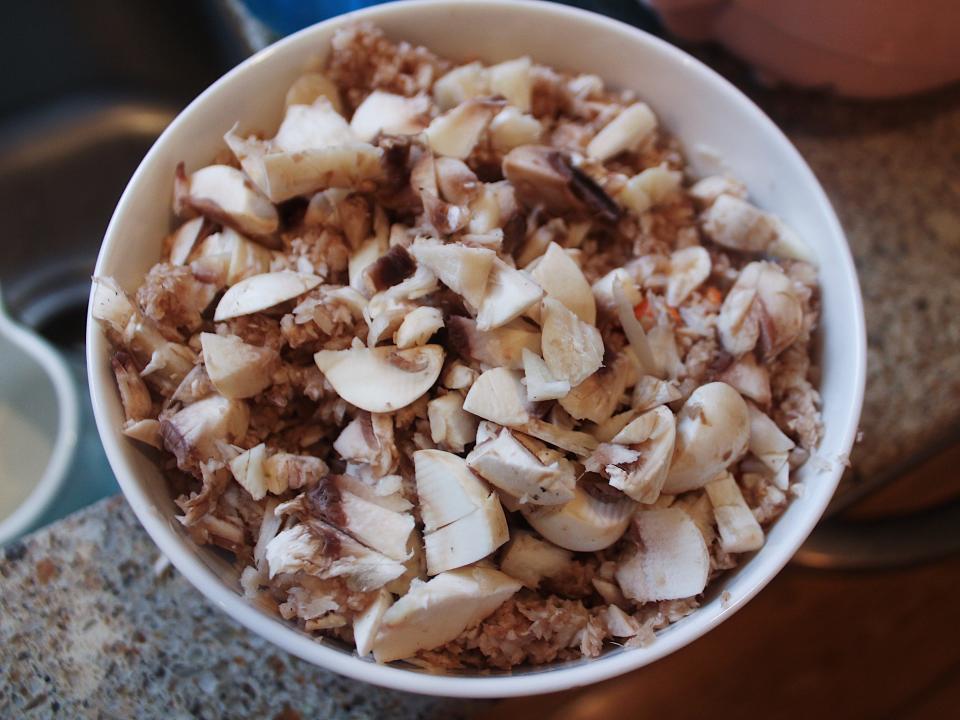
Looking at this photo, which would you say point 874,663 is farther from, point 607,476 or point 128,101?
point 128,101

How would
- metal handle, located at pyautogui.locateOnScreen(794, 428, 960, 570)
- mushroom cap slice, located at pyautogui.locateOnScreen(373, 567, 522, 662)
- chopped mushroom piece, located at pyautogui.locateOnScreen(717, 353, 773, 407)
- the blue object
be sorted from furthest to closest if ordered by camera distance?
metal handle, located at pyautogui.locateOnScreen(794, 428, 960, 570)
the blue object
chopped mushroom piece, located at pyautogui.locateOnScreen(717, 353, 773, 407)
mushroom cap slice, located at pyautogui.locateOnScreen(373, 567, 522, 662)

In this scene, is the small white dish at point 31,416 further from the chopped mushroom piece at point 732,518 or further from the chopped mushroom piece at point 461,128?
the chopped mushroom piece at point 732,518

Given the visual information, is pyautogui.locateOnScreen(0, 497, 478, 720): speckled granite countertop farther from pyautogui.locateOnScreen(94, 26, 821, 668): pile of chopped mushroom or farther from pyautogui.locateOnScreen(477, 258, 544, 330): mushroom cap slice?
pyautogui.locateOnScreen(477, 258, 544, 330): mushroom cap slice

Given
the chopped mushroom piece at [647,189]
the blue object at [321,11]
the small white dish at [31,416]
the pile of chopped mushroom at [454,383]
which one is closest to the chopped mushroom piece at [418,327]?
the pile of chopped mushroom at [454,383]

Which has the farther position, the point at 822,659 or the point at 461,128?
the point at 822,659

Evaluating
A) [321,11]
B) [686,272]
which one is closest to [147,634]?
[686,272]

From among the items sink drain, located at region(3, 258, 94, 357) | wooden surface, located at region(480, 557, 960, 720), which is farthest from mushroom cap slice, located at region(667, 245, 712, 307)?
sink drain, located at region(3, 258, 94, 357)

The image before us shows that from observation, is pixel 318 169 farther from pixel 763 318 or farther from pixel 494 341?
pixel 763 318
